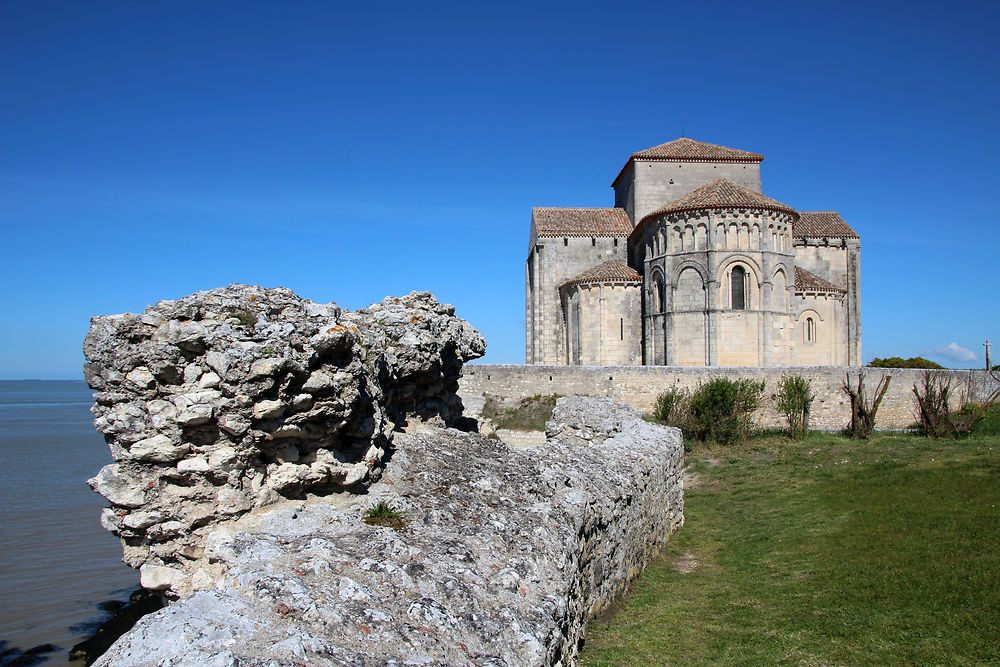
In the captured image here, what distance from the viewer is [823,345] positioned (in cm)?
2762

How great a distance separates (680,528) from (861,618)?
15.3ft

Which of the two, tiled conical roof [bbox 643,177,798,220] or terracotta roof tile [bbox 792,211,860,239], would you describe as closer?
tiled conical roof [bbox 643,177,798,220]

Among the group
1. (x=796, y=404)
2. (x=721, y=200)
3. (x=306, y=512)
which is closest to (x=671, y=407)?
(x=796, y=404)

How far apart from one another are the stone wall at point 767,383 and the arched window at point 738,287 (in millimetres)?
4075

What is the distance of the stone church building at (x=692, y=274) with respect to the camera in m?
24.9

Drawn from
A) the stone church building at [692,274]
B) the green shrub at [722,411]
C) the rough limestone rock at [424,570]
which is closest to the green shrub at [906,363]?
the stone church building at [692,274]

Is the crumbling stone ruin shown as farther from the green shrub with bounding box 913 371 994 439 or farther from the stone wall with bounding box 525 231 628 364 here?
the stone wall with bounding box 525 231 628 364

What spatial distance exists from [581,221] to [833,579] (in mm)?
23734

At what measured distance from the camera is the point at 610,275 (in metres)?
26.7

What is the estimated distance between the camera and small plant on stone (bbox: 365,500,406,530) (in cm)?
440

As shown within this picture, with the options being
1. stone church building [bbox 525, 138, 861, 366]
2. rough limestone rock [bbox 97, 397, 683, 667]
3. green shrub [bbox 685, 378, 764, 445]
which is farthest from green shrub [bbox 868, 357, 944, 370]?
rough limestone rock [bbox 97, 397, 683, 667]

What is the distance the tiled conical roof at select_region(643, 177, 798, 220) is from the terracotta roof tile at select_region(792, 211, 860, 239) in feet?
14.2

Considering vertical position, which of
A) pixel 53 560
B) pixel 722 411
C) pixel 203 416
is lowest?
pixel 53 560

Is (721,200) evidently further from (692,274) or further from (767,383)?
(767,383)
